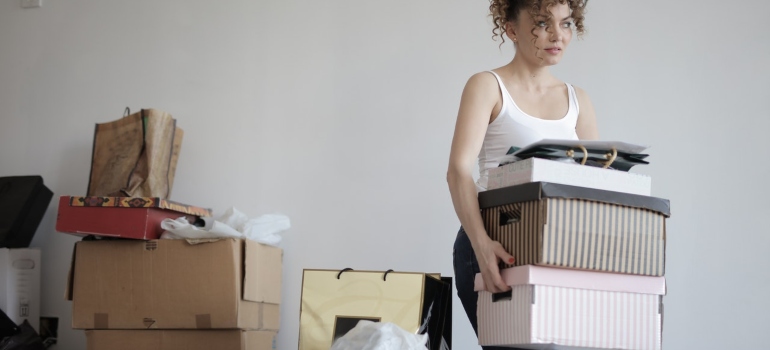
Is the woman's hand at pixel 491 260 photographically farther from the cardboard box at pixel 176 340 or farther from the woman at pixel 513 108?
the cardboard box at pixel 176 340

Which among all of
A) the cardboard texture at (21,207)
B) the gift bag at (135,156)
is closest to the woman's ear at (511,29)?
the gift bag at (135,156)

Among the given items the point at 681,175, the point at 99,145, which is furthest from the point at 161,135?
the point at 681,175

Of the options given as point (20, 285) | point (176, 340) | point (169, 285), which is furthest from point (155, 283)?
point (20, 285)

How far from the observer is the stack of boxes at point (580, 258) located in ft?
3.92

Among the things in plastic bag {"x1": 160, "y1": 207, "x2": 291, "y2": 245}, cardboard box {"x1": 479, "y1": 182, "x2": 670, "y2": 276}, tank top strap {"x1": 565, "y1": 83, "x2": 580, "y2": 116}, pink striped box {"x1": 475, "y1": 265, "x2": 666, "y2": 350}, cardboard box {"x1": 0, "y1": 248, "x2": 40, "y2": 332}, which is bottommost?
cardboard box {"x1": 0, "y1": 248, "x2": 40, "y2": 332}

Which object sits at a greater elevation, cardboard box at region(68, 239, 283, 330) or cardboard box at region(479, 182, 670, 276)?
cardboard box at region(479, 182, 670, 276)

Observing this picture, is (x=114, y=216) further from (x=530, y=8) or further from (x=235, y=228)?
(x=530, y=8)

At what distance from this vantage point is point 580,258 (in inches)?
47.5

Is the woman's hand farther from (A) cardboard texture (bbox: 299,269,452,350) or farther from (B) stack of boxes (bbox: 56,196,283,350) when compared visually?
(B) stack of boxes (bbox: 56,196,283,350)

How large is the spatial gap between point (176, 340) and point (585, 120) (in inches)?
60.7

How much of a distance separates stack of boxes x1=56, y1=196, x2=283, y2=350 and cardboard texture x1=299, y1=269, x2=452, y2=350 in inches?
23.9

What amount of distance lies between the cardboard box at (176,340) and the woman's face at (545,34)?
1443 mm

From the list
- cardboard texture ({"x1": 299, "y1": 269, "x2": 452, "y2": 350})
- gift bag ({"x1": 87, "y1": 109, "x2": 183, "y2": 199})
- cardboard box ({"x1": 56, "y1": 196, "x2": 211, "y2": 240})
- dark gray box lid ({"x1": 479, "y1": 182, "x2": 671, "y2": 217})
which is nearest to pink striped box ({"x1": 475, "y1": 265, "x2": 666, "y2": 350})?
dark gray box lid ({"x1": 479, "y1": 182, "x2": 671, "y2": 217})

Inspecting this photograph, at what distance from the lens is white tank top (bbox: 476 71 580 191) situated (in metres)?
1.48
